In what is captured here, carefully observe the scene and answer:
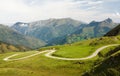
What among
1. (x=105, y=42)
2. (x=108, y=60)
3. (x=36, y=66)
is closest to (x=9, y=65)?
(x=36, y=66)

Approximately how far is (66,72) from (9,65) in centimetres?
2732

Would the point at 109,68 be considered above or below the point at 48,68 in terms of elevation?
above

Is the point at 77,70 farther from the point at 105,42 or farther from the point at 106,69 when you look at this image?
the point at 105,42

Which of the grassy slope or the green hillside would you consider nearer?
the green hillside

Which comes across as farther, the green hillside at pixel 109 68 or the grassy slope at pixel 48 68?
the grassy slope at pixel 48 68

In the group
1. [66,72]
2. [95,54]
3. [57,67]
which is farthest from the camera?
[95,54]

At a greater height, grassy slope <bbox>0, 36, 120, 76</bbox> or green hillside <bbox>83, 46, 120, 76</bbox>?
green hillside <bbox>83, 46, 120, 76</bbox>

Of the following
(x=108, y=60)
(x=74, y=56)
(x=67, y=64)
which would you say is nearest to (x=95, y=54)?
(x=74, y=56)

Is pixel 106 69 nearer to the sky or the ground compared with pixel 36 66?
nearer to the sky

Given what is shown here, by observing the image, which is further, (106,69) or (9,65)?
(9,65)

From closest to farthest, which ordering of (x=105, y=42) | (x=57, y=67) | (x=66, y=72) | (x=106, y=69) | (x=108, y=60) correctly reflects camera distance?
(x=106, y=69), (x=108, y=60), (x=66, y=72), (x=57, y=67), (x=105, y=42)

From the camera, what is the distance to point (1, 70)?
7950 centimetres

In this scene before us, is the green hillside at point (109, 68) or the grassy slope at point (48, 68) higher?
the green hillside at point (109, 68)

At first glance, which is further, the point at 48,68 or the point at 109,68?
the point at 48,68
